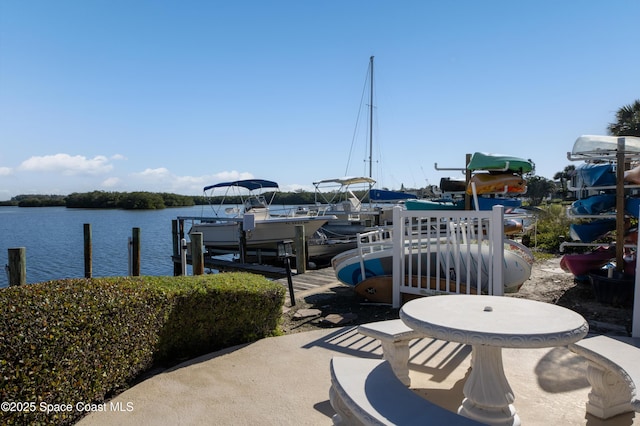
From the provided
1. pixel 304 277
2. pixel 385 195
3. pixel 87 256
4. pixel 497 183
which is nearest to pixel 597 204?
pixel 497 183

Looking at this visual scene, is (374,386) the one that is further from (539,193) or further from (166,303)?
(539,193)

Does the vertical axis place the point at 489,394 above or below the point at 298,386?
above

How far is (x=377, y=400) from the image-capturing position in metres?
2.20

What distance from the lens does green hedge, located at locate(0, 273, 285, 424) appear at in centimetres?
248

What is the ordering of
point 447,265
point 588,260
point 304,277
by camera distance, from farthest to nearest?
point 304,277 → point 588,260 → point 447,265

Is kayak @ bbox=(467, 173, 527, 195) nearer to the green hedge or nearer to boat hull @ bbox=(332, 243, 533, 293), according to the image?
boat hull @ bbox=(332, 243, 533, 293)

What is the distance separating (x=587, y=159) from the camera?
20.1ft

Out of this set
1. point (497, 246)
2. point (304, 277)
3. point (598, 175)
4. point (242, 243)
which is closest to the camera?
point (497, 246)

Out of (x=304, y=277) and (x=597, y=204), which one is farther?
(x=304, y=277)

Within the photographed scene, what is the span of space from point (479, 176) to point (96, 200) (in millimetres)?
63034

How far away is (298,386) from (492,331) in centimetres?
179

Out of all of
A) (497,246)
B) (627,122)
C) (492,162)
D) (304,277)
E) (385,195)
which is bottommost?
(304,277)

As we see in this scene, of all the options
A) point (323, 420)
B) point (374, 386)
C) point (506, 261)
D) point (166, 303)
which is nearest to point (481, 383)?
point (374, 386)

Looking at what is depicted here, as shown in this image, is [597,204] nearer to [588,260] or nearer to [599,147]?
[588,260]
